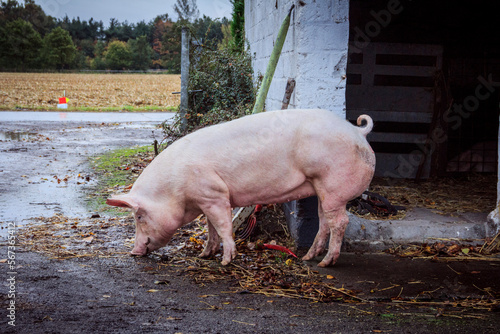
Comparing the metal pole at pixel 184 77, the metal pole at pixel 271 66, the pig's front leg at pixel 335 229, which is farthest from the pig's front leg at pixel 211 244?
A: the metal pole at pixel 184 77

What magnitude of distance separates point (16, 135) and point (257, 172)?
33.4 ft

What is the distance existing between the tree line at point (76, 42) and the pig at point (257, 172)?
47.1 metres

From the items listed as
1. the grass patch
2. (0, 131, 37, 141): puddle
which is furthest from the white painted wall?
(0, 131, 37, 141): puddle

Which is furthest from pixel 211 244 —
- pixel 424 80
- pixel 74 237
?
pixel 424 80

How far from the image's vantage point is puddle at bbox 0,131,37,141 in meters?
11.7

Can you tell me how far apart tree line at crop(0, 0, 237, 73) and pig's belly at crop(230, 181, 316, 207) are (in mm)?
47162

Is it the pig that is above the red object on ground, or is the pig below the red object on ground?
above

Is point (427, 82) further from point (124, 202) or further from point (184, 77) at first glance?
point (124, 202)

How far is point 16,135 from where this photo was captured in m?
12.3

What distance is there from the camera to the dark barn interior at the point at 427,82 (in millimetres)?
6992

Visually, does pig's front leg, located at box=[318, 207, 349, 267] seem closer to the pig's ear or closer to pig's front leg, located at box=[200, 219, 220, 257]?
pig's front leg, located at box=[200, 219, 220, 257]

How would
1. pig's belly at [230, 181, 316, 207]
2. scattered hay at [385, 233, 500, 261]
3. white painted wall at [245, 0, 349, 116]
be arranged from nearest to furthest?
pig's belly at [230, 181, 316, 207] → scattered hay at [385, 233, 500, 261] → white painted wall at [245, 0, 349, 116]

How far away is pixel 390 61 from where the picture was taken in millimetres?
7266

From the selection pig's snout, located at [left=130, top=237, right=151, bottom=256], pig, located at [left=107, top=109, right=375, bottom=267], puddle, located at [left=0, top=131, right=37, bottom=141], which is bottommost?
pig's snout, located at [left=130, top=237, right=151, bottom=256]
